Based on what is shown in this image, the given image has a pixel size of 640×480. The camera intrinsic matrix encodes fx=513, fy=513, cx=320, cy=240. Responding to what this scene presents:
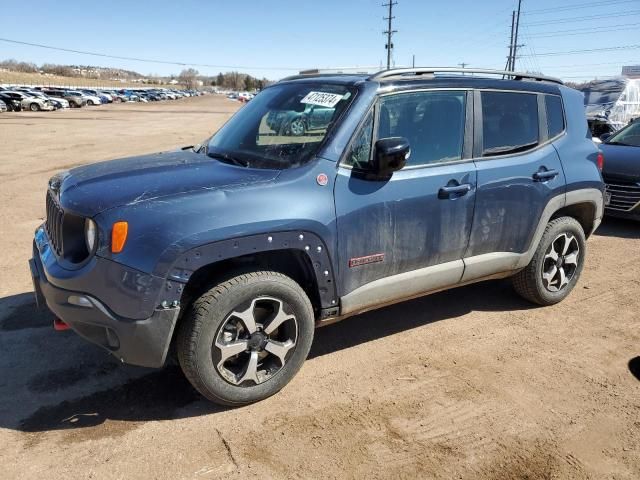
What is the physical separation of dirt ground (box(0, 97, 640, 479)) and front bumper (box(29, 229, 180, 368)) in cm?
51

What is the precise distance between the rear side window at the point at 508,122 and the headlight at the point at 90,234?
277 centimetres

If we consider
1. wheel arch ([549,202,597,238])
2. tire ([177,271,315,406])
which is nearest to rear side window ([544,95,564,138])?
wheel arch ([549,202,597,238])

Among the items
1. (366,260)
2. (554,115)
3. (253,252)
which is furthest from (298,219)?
(554,115)

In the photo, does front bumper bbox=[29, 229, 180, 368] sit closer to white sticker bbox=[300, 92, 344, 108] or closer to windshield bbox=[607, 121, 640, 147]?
white sticker bbox=[300, 92, 344, 108]

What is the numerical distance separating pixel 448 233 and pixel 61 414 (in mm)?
2787

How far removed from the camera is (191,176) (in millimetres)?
3131

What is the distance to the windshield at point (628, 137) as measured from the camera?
8204 mm

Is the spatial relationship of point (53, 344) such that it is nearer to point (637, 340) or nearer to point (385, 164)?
→ point (385, 164)

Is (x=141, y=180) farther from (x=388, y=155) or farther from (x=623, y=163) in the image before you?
(x=623, y=163)

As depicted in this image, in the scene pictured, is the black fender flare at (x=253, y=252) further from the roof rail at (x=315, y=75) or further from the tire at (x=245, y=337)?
the roof rail at (x=315, y=75)

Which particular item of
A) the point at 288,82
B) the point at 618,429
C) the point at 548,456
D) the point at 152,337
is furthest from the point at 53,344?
the point at 618,429

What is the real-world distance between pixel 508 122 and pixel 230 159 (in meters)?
2.23

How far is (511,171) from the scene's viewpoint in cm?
398

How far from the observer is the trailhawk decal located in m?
3.31
